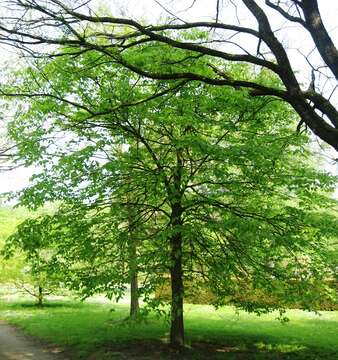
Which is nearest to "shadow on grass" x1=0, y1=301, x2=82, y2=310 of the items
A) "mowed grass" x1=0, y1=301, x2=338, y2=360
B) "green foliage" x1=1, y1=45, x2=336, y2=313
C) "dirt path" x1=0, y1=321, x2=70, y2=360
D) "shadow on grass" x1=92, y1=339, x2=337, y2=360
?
"mowed grass" x1=0, y1=301, x2=338, y2=360

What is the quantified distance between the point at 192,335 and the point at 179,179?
20.6 ft

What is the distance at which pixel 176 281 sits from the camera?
37.5 ft

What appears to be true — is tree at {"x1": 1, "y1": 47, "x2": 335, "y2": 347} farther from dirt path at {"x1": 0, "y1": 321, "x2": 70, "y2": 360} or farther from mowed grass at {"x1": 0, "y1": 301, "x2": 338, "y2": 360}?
dirt path at {"x1": 0, "y1": 321, "x2": 70, "y2": 360}

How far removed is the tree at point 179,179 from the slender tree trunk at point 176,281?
3cm

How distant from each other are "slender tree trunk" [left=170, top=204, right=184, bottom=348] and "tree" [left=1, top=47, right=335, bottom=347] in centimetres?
3

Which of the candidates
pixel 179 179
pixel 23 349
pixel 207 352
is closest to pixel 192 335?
pixel 207 352

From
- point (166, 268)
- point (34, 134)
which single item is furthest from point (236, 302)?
point (34, 134)

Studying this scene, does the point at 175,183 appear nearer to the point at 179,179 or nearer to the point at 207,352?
the point at 179,179

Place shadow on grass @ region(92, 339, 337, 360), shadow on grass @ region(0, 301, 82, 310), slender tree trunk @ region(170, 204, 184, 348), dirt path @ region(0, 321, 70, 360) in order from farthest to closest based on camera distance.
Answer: shadow on grass @ region(0, 301, 82, 310) < dirt path @ region(0, 321, 70, 360) < shadow on grass @ region(92, 339, 337, 360) < slender tree trunk @ region(170, 204, 184, 348)

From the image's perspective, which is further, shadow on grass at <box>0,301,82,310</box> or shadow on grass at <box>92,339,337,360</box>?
shadow on grass at <box>0,301,82,310</box>

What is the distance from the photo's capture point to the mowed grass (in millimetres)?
11959

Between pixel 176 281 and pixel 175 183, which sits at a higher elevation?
pixel 175 183

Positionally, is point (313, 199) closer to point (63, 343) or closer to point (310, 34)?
point (310, 34)

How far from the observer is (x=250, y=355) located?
12000 mm
